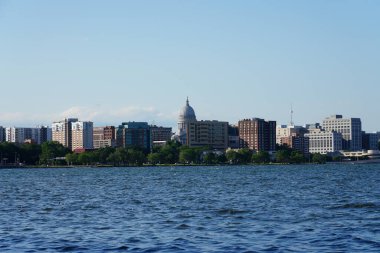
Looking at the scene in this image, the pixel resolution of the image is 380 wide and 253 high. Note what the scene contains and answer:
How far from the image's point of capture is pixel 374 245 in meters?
31.3

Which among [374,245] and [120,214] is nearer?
[374,245]

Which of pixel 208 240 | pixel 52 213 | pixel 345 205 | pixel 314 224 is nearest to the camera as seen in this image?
pixel 208 240

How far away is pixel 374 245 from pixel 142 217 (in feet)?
49.4

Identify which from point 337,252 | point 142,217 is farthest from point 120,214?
point 337,252

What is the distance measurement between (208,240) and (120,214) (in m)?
13.0

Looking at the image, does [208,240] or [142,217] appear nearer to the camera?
[208,240]

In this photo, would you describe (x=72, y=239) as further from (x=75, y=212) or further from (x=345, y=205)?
(x=345, y=205)

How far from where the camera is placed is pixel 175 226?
38.3m

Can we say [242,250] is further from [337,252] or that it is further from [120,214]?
[120,214]

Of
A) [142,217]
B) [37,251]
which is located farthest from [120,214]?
[37,251]

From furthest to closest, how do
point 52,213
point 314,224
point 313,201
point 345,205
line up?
point 313,201 < point 345,205 < point 52,213 < point 314,224

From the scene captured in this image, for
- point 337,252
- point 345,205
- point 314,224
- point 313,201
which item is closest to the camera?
point 337,252

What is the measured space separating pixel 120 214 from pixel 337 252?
17.9 metres

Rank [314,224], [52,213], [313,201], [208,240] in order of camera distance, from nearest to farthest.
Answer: [208,240] < [314,224] < [52,213] < [313,201]
